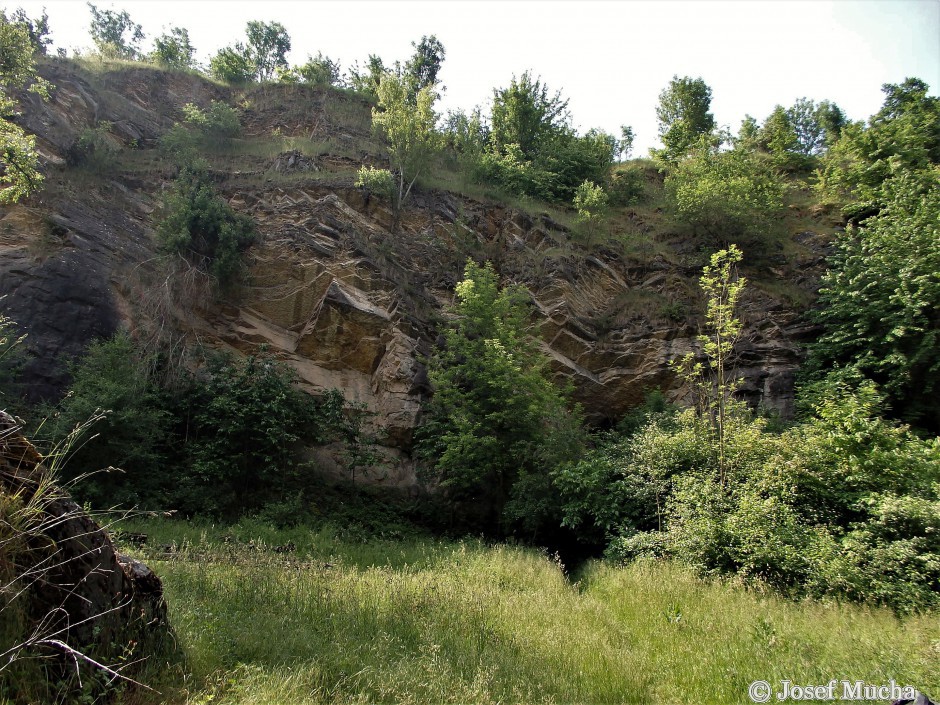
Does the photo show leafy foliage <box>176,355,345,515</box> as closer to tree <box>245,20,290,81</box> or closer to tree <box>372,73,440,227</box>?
tree <box>372,73,440,227</box>

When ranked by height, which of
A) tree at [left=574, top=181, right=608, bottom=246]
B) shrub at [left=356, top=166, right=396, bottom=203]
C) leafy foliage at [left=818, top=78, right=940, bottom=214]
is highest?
leafy foliage at [left=818, top=78, right=940, bottom=214]

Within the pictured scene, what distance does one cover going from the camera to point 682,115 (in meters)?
30.1

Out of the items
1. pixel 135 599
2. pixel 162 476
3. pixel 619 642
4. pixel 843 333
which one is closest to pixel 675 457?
pixel 619 642

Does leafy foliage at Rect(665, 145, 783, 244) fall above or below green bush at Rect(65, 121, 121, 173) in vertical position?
above

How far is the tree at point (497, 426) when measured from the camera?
12.5 metres

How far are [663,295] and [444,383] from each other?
10577mm

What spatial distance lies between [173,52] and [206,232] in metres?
20.4

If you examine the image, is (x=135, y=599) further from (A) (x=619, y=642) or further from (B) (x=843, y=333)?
(B) (x=843, y=333)

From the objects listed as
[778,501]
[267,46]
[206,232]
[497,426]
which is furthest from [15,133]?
[267,46]

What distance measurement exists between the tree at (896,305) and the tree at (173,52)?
32.4 metres

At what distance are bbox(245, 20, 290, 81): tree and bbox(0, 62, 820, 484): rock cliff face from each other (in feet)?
37.9

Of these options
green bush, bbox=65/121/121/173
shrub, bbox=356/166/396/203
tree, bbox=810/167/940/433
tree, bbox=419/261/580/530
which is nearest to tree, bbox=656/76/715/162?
tree, bbox=810/167/940/433

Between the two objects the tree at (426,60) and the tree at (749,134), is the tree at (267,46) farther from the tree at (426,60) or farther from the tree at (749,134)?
the tree at (749,134)

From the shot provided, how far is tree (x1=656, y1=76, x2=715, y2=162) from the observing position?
94.4 feet
